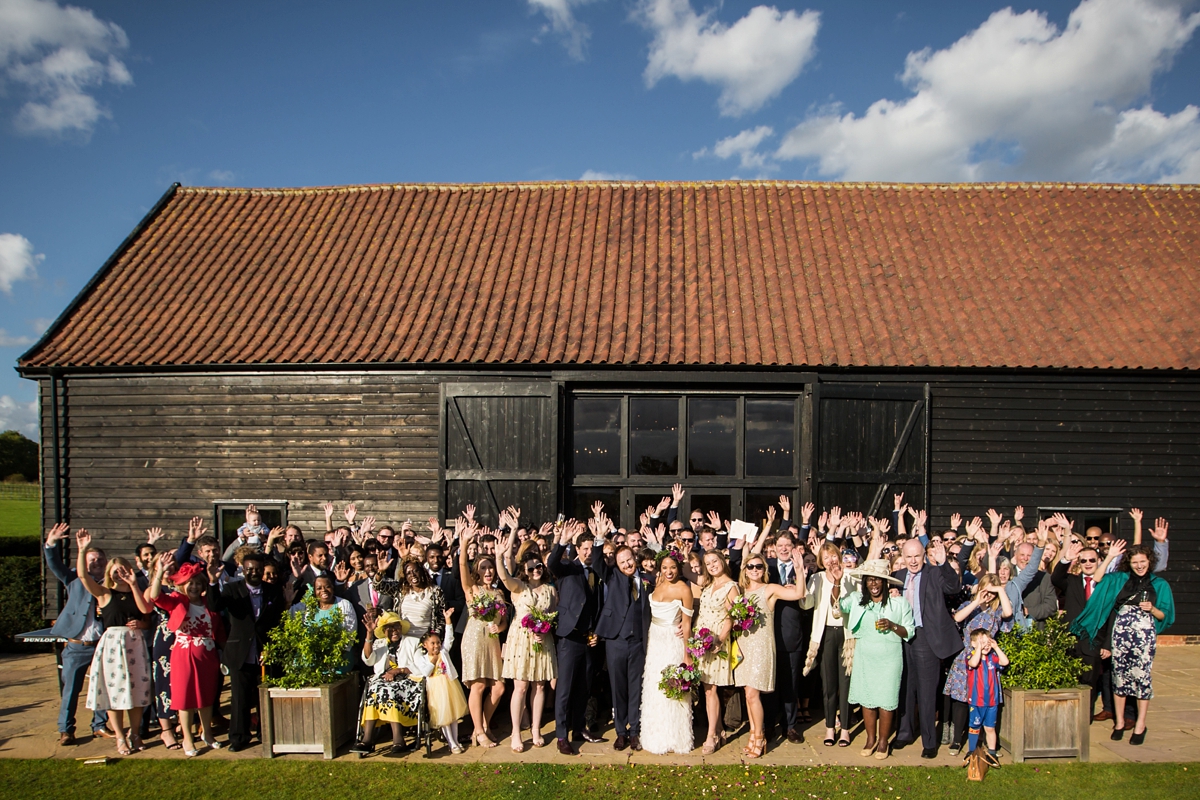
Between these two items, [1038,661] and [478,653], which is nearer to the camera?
[1038,661]

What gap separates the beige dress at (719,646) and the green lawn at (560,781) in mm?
763

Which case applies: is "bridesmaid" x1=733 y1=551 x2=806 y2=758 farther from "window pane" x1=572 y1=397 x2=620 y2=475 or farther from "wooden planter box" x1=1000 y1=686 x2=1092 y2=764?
"window pane" x1=572 y1=397 x2=620 y2=475

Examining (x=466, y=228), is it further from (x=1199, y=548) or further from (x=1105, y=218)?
(x=1199, y=548)

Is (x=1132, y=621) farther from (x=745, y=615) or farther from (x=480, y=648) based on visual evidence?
(x=480, y=648)

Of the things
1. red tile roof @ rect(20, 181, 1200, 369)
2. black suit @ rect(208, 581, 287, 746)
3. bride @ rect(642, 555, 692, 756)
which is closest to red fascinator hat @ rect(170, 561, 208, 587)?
black suit @ rect(208, 581, 287, 746)

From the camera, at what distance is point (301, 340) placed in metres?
13.0

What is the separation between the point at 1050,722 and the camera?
268 inches

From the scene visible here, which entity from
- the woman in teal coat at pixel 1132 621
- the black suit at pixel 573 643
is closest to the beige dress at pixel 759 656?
the black suit at pixel 573 643

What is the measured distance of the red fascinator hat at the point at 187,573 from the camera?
23.0ft

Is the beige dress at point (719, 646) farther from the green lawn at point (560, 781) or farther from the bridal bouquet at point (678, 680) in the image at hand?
the green lawn at point (560, 781)

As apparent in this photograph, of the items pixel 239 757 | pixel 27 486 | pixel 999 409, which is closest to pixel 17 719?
pixel 239 757

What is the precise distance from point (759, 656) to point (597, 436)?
6176mm

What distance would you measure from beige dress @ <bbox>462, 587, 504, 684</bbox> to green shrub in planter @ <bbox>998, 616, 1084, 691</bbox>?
15.4ft

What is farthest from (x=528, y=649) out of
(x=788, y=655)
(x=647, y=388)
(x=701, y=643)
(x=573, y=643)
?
(x=647, y=388)
